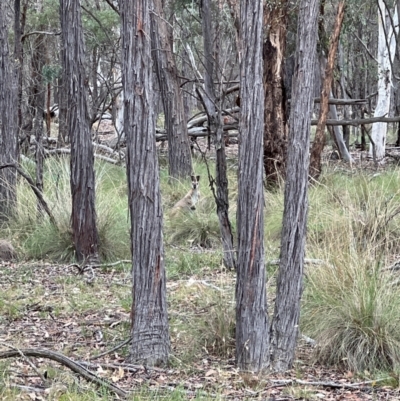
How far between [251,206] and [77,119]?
3865mm

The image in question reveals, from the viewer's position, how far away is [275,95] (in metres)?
11.7

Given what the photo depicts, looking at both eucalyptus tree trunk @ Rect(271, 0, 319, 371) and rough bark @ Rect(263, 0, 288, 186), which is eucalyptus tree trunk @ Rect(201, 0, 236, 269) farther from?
rough bark @ Rect(263, 0, 288, 186)

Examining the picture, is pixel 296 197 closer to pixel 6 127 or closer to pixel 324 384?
pixel 324 384

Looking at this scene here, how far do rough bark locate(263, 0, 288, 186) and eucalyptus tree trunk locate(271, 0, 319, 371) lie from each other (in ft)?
21.0

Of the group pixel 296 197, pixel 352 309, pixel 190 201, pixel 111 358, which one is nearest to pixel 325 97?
pixel 190 201

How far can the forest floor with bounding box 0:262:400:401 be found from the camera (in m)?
4.50

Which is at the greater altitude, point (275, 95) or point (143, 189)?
point (275, 95)

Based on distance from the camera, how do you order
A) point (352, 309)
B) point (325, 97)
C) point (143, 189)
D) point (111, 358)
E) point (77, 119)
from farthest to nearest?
point (325, 97)
point (77, 119)
point (352, 309)
point (111, 358)
point (143, 189)

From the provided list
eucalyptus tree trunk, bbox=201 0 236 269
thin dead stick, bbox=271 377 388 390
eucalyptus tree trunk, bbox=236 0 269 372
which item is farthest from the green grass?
eucalyptus tree trunk, bbox=201 0 236 269

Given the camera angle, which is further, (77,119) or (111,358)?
(77,119)

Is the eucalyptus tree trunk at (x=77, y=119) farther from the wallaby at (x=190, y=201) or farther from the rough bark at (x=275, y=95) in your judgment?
the rough bark at (x=275, y=95)

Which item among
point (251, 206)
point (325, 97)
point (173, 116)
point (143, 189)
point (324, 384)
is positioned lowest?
point (324, 384)

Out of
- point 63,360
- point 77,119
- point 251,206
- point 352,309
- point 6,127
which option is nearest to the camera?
point 63,360

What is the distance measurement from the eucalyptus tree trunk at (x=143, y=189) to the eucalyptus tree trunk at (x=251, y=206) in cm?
60
